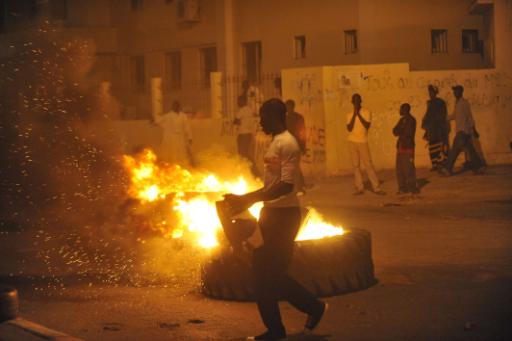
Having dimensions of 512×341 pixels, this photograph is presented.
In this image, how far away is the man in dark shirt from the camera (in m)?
16.5

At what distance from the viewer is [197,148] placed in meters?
26.4

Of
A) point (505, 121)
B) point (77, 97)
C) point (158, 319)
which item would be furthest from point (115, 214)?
point (505, 121)

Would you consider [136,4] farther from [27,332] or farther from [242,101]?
[27,332]

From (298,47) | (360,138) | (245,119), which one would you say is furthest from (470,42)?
(360,138)

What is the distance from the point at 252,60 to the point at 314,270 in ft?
78.4

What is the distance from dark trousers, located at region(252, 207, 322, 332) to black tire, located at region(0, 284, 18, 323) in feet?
6.43

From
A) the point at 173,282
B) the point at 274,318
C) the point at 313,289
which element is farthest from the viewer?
the point at 173,282

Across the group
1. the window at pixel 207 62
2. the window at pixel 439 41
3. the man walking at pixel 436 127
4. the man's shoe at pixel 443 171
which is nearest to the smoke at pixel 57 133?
the man's shoe at pixel 443 171

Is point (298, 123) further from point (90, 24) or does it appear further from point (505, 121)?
point (90, 24)

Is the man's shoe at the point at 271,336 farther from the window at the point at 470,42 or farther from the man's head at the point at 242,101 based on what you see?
the window at the point at 470,42

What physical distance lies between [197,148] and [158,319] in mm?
18747

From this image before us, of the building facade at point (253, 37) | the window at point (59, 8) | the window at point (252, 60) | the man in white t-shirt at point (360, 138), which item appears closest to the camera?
the man in white t-shirt at point (360, 138)

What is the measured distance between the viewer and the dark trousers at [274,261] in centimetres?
675

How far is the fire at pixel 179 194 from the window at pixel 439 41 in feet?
61.6
